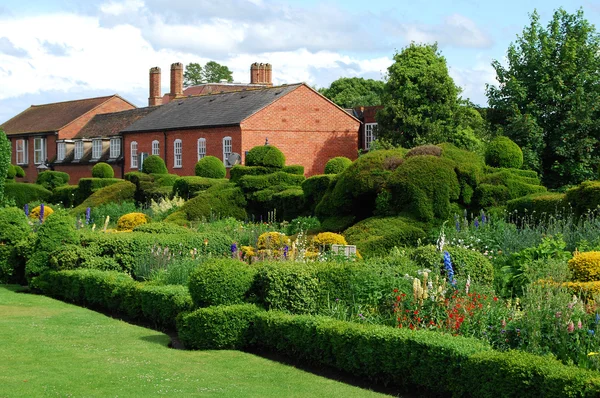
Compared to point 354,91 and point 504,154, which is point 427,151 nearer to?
point 504,154

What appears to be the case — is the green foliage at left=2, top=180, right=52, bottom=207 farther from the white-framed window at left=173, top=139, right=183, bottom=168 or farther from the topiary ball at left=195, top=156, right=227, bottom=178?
the white-framed window at left=173, top=139, right=183, bottom=168

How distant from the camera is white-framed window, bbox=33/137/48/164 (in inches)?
2493

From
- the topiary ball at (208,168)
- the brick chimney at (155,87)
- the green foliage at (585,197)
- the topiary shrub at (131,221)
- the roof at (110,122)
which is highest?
the brick chimney at (155,87)

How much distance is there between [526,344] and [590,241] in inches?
232

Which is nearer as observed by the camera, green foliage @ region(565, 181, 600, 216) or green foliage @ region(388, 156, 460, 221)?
green foliage @ region(565, 181, 600, 216)

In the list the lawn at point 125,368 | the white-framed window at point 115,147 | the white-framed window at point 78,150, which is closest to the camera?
the lawn at point 125,368

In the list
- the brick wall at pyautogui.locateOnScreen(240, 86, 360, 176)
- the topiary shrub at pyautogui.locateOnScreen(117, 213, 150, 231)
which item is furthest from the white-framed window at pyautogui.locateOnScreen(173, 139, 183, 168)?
the topiary shrub at pyautogui.locateOnScreen(117, 213, 150, 231)

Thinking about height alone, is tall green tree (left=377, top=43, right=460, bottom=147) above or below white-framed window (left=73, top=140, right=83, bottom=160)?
above

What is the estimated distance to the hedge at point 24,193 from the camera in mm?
40500

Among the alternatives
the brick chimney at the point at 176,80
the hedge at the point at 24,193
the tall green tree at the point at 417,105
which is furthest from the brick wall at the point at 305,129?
the brick chimney at the point at 176,80

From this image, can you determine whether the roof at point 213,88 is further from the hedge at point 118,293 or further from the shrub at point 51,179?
the hedge at point 118,293

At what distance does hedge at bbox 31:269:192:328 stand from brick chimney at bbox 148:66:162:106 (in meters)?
49.6

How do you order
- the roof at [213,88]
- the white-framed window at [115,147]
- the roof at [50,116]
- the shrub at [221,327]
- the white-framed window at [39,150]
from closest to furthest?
the shrub at [221,327]
the white-framed window at [115,147]
the white-framed window at [39,150]
the roof at [50,116]
the roof at [213,88]

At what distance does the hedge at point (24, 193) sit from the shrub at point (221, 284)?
101 feet
